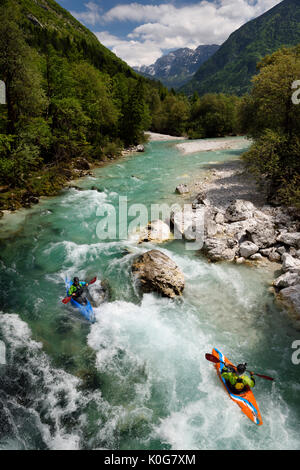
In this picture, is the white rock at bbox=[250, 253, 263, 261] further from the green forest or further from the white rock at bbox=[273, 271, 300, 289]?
the green forest

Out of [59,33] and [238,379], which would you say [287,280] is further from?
[59,33]

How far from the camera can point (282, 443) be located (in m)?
5.77

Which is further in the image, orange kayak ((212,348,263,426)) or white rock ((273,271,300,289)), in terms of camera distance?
white rock ((273,271,300,289))

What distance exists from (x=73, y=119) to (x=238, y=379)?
90.3 feet

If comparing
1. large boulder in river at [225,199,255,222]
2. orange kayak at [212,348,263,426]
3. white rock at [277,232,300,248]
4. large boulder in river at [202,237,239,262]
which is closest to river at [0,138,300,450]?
orange kayak at [212,348,263,426]

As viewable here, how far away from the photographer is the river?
595 cm

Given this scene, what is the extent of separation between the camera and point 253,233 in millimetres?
12797

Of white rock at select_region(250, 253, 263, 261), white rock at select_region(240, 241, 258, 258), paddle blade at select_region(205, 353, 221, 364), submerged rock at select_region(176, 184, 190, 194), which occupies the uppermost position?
submerged rock at select_region(176, 184, 190, 194)

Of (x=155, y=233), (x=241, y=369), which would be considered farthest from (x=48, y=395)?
(x=155, y=233)

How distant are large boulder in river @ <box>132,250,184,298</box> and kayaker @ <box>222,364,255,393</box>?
11.9ft

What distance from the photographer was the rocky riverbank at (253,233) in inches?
406

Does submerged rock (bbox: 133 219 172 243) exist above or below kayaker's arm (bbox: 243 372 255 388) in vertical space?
above

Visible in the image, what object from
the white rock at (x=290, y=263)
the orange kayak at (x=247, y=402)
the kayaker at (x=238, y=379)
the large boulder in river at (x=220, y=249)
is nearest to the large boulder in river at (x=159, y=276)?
the large boulder in river at (x=220, y=249)

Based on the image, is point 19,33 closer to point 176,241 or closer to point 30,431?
point 176,241
